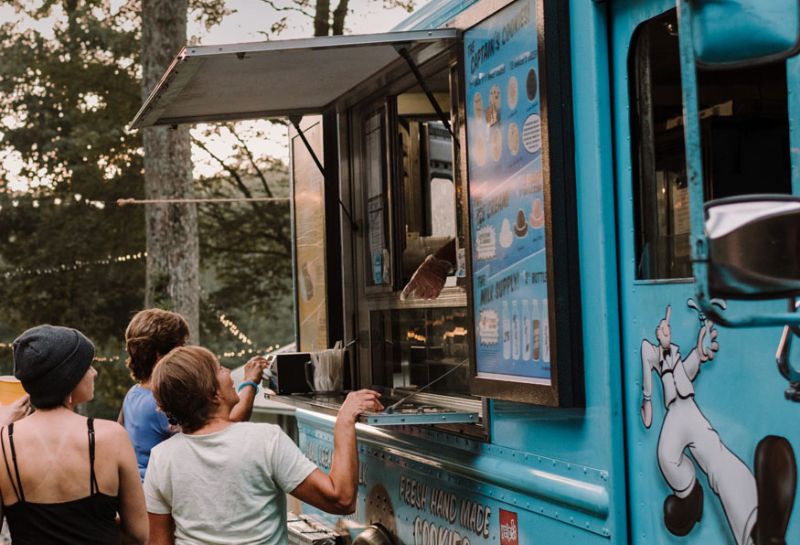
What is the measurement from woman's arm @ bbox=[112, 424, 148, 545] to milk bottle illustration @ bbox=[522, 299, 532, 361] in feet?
3.89

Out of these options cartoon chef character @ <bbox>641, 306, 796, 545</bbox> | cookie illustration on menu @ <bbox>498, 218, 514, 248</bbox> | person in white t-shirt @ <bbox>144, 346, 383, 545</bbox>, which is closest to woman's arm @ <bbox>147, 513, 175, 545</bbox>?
person in white t-shirt @ <bbox>144, 346, 383, 545</bbox>

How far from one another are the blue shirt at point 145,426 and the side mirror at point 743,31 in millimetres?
2908

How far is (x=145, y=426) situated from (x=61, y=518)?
3.88 ft

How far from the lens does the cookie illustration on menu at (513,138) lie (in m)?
3.71

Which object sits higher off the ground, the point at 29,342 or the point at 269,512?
the point at 29,342

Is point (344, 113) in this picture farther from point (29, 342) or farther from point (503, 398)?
point (29, 342)

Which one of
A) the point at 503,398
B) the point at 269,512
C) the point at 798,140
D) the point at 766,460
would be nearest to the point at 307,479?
the point at 269,512

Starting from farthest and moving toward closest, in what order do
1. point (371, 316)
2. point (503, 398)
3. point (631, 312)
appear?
point (371, 316) < point (503, 398) < point (631, 312)

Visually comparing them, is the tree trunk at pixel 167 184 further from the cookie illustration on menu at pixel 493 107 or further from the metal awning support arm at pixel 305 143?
the cookie illustration on menu at pixel 493 107

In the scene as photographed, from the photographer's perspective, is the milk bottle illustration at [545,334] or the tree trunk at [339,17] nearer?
the milk bottle illustration at [545,334]

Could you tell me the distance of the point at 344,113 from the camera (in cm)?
620

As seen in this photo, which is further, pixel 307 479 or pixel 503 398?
→ pixel 503 398

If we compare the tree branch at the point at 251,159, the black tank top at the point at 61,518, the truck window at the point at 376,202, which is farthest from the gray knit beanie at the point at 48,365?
the tree branch at the point at 251,159

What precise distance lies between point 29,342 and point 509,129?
1559 mm
